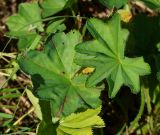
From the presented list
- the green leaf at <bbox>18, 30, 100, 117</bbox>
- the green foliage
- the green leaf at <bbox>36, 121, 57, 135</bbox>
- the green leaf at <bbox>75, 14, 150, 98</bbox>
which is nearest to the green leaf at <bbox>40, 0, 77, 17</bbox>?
the green foliage

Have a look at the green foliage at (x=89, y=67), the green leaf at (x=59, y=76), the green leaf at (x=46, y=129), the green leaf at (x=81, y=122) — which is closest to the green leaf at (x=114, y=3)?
the green foliage at (x=89, y=67)

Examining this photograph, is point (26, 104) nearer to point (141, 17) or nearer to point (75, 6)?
point (75, 6)

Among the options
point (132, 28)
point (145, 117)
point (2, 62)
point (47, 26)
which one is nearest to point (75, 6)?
point (47, 26)

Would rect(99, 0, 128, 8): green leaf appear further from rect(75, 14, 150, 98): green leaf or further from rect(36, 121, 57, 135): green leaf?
rect(36, 121, 57, 135): green leaf

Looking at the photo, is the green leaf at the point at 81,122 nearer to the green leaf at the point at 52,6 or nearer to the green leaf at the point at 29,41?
the green leaf at the point at 29,41

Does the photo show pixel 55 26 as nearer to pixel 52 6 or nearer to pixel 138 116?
pixel 52 6
